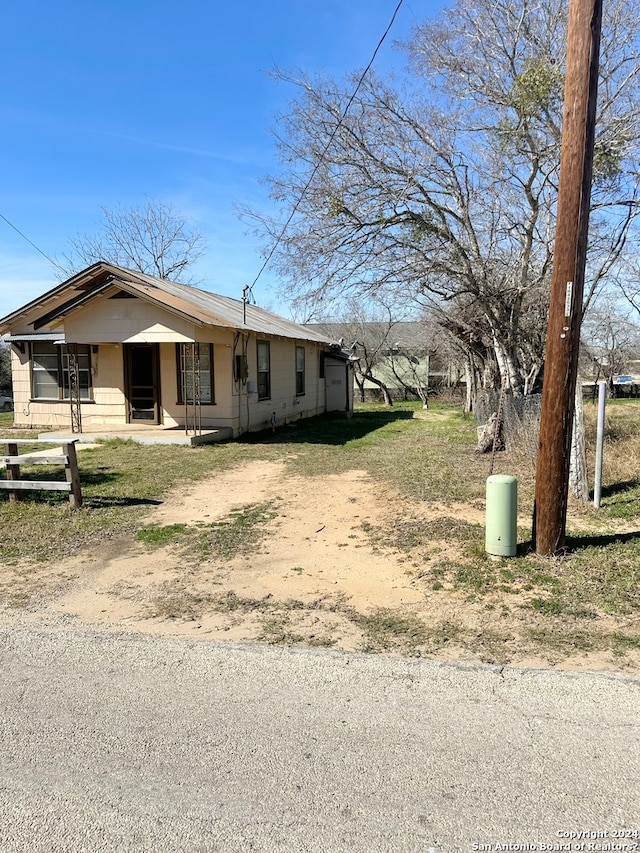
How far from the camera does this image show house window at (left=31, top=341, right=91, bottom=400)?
16.6 metres

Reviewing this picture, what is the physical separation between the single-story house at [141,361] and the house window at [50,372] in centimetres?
3

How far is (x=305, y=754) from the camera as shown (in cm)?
283

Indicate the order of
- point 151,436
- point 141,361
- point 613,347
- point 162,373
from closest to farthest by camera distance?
point 151,436 < point 162,373 < point 141,361 < point 613,347

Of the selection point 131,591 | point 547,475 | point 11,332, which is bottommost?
point 131,591

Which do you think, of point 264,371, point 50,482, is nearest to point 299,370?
point 264,371

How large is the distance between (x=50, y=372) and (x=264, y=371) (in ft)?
19.6

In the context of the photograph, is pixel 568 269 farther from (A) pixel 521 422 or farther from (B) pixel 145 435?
(B) pixel 145 435

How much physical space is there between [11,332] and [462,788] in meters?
17.7

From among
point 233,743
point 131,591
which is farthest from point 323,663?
point 131,591

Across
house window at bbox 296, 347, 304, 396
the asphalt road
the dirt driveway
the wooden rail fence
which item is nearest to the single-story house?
house window at bbox 296, 347, 304, 396

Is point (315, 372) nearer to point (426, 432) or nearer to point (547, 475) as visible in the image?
point (426, 432)

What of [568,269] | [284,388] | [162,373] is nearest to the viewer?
[568,269]

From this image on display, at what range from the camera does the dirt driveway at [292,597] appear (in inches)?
161

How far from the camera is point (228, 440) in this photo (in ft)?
47.0
